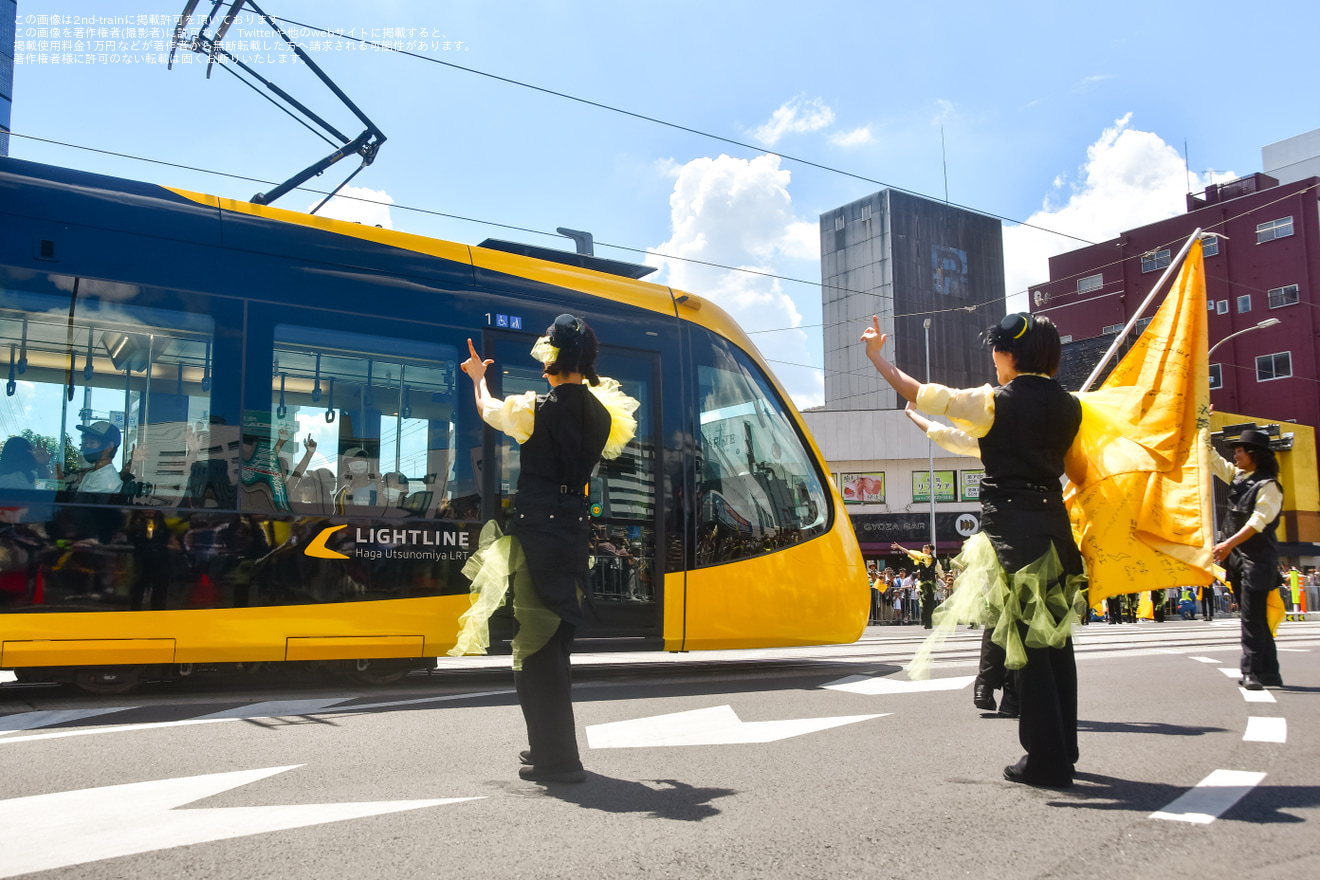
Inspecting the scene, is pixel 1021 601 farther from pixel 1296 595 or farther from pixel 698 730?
pixel 1296 595

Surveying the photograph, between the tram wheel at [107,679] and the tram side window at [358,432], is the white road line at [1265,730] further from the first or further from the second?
the tram wheel at [107,679]

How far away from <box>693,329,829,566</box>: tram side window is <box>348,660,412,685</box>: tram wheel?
259cm

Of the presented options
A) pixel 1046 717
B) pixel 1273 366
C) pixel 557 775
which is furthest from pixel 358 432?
pixel 1273 366

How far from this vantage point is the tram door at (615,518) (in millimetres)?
7875

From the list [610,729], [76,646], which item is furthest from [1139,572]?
[76,646]

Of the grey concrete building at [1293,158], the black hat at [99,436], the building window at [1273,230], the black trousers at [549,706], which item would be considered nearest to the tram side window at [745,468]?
the black hat at [99,436]

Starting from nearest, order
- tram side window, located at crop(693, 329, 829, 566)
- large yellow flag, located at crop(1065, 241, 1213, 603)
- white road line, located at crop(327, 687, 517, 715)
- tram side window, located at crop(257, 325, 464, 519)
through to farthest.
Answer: large yellow flag, located at crop(1065, 241, 1213, 603)
white road line, located at crop(327, 687, 517, 715)
tram side window, located at crop(257, 325, 464, 519)
tram side window, located at crop(693, 329, 829, 566)

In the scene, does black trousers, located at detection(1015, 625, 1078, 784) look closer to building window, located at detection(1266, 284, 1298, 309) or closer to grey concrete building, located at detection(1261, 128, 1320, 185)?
building window, located at detection(1266, 284, 1298, 309)

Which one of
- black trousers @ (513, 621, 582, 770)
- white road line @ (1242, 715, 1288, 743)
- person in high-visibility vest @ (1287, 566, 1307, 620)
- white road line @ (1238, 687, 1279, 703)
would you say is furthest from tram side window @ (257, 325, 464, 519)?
person in high-visibility vest @ (1287, 566, 1307, 620)

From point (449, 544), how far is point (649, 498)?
1.72 metres

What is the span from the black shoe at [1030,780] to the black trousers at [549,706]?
1672mm

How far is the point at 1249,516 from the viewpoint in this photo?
7.06 metres

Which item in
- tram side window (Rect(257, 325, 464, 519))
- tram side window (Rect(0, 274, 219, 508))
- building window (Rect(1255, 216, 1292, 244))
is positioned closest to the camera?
tram side window (Rect(0, 274, 219, 508))

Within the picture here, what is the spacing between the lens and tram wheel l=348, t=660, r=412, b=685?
771 centimetres
